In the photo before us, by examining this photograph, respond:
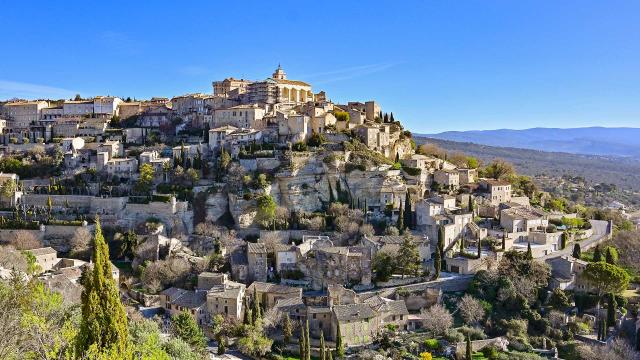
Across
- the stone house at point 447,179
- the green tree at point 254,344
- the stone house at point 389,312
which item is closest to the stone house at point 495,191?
the stone house at point 447,179

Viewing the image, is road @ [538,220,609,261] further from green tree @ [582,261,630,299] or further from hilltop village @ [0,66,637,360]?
green tree @ [582,261,630,299]

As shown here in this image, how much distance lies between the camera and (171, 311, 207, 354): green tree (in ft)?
93.9

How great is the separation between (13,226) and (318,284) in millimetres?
24690

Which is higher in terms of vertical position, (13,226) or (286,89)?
(286,89)

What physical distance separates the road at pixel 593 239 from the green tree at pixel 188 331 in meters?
24.5

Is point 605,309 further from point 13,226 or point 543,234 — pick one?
point 13,226

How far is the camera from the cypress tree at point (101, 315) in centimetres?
1543

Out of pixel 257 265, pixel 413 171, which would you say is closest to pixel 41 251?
pixel 257 265

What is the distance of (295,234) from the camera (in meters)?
42.4

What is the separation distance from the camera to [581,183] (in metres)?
110

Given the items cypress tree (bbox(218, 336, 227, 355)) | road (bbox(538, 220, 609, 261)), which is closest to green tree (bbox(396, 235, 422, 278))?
road (bbox(538, 220, 609, 261))

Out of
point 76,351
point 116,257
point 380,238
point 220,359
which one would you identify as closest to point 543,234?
→ point 380,238

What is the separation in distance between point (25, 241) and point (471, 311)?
106 feet

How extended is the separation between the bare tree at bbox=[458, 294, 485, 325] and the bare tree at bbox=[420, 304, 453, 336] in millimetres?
948
